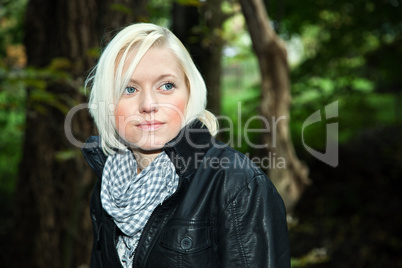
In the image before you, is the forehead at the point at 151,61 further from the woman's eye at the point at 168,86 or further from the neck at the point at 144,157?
the neck at the point at 144,157

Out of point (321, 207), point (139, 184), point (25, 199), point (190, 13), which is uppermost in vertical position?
point (190, 13)

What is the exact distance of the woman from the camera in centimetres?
141

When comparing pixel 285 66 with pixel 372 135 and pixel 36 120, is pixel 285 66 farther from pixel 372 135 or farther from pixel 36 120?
pixel 372 135

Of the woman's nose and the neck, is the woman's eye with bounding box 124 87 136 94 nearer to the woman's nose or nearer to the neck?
the woman's nose

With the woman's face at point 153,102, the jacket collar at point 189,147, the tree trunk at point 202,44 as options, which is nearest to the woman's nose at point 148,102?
the woman's face at point 153,102

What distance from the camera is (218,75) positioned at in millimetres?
5336

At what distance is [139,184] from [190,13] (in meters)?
3.74

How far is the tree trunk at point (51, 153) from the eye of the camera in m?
3.60

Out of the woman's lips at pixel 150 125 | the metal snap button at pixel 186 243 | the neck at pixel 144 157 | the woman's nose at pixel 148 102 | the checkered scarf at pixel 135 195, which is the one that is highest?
the woman's nose at pixel 148 102

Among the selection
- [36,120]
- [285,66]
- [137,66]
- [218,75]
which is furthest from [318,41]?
[137,66]

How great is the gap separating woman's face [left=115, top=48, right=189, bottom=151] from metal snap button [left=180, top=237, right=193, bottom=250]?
38cm

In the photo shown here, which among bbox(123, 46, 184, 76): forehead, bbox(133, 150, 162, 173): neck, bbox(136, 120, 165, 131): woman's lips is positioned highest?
bbox(123, 46, 184, 76): forehead

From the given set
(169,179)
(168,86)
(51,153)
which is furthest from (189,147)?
(51,153)

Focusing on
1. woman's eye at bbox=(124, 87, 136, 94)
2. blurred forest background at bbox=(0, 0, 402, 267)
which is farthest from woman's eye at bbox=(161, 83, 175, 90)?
blurred forest background at bbox=(0, 0, 402, 267)
